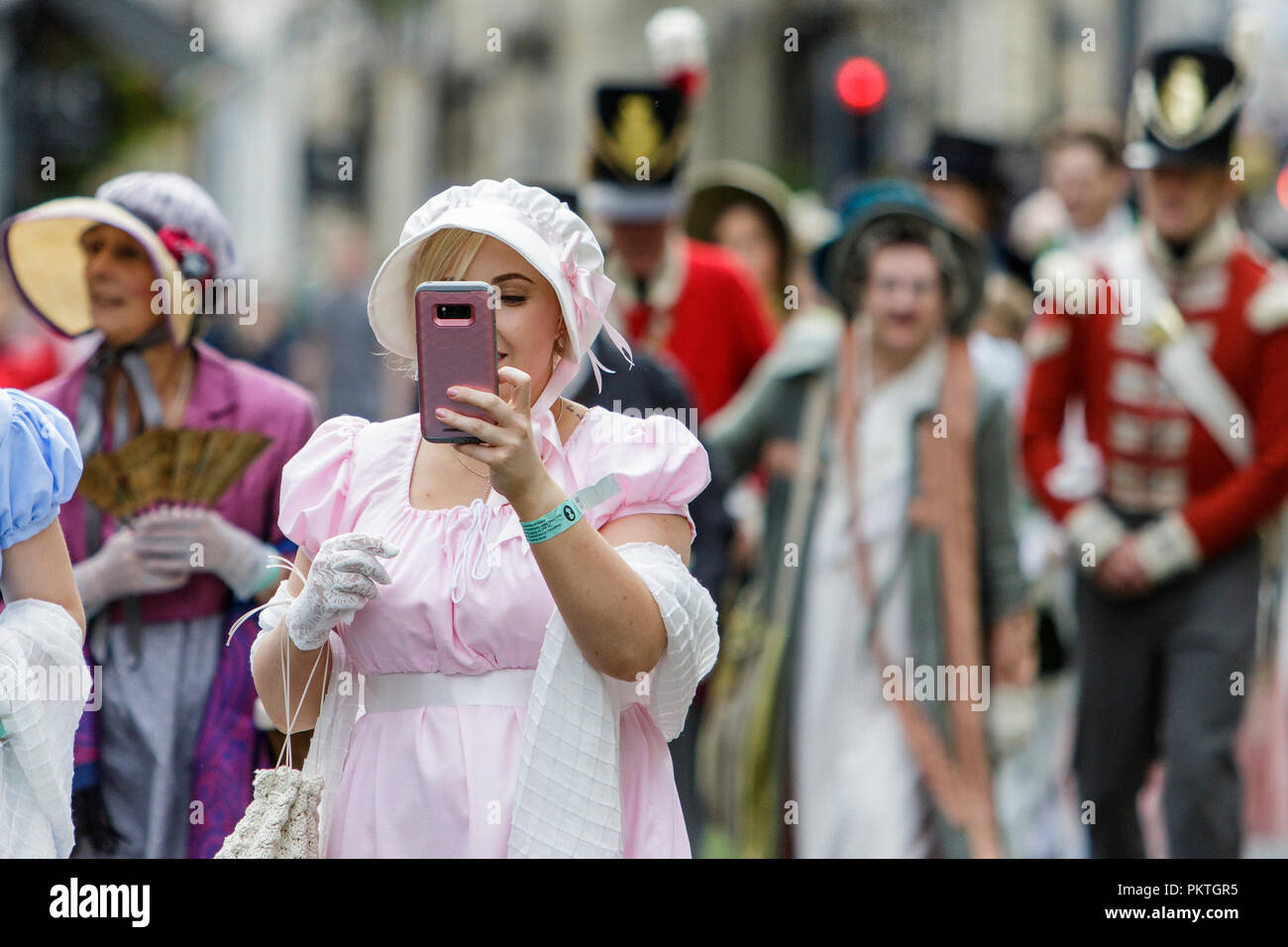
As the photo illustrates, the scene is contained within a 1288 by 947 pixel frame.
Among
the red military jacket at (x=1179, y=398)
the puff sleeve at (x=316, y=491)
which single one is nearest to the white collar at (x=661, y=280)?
the red military jacket at (x=1179, y=398)

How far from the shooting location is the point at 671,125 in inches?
334

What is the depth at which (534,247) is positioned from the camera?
355 centimetres

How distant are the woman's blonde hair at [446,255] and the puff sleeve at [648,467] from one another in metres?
0.34

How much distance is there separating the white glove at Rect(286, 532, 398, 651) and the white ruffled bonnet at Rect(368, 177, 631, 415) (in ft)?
1.25

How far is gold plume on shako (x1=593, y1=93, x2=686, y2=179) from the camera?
827 cm

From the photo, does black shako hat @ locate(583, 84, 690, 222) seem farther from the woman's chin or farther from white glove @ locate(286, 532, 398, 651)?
white glove @ locate(286, 532, 398, 651)

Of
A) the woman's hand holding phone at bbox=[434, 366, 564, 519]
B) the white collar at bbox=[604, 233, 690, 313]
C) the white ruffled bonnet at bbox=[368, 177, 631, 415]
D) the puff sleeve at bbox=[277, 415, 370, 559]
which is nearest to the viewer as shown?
the woman's hand holding phone at bbox=[434, 366, 564, 519]
